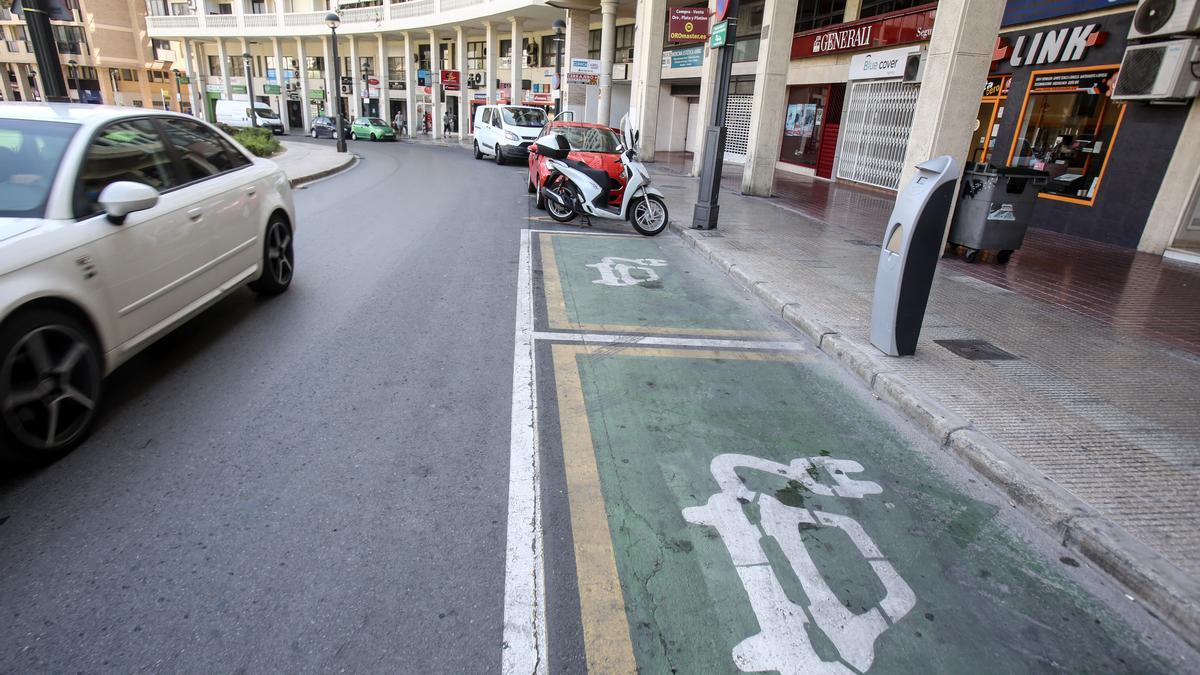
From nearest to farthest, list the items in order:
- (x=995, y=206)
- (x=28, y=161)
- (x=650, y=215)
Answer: (x=28, y=161), (x=995, y=206), (x=650, y=215)

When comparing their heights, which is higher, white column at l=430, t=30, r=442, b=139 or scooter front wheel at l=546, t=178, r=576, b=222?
white column at l=430, t=30, r=442, b=139

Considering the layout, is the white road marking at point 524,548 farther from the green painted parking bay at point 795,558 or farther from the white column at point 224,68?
the white column at point 224,68

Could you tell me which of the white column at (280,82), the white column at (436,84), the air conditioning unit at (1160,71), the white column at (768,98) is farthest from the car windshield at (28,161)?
the white column at (280,82)

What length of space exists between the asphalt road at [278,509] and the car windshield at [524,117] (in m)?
20.4

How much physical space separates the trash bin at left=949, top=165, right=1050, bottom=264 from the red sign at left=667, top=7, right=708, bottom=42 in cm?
1433

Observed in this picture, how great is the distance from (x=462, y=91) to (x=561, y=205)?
36.6 m

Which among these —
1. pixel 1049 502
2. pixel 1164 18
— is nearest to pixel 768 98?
pixel 1164 18

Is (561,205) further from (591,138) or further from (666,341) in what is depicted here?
(666,341)

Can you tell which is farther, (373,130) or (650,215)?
(373,130)

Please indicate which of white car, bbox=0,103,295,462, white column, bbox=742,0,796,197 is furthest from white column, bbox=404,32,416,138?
white car, bbox=0,103,295,462

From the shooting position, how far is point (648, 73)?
23.9 m

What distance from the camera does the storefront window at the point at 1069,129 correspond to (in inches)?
436

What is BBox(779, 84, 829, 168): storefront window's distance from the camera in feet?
69.8

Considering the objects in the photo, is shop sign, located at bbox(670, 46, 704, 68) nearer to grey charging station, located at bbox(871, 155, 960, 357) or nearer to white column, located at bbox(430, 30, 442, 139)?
white column, located at bbox(430, 30, 442, 139)
